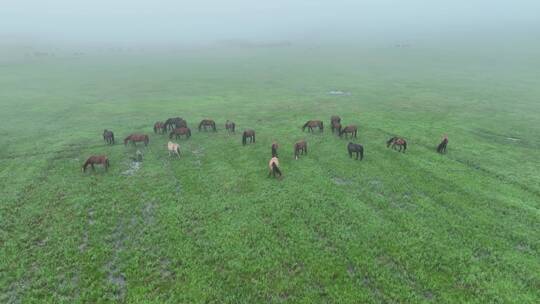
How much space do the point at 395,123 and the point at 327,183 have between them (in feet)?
51.9

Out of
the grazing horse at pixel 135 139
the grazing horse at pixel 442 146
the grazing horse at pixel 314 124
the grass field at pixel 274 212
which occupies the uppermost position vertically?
the grazing horse at pixel 314 124

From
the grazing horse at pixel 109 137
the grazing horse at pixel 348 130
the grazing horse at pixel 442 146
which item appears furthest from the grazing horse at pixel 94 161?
the grazing horse at pixel 442 146

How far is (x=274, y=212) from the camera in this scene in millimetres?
14727

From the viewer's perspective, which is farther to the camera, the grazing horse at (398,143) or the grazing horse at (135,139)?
the grazing horse at (135,139)

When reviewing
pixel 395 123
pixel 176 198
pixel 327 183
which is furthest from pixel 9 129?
pixel 395 123

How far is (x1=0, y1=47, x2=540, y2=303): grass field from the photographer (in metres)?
10.7

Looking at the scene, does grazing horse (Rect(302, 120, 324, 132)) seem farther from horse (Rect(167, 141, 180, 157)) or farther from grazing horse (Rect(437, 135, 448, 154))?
horse (Rect(167, 141, 180, 157))

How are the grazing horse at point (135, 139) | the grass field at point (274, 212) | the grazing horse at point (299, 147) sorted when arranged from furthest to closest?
the grazing horse at point (135, 139) → the grazing horse at point (299, 147) → the grass field at point (274, 212)

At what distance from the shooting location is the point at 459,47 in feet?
320

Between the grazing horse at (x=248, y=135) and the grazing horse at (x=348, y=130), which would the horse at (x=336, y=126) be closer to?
the grazing horse at (x=348, y=130)

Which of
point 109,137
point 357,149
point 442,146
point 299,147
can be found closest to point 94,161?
point 109,137

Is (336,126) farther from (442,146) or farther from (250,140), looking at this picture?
(442,146)

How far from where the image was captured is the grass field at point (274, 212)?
10719 mm

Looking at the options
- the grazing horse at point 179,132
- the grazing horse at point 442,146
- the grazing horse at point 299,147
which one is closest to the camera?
the grazing horse at point 299,147
